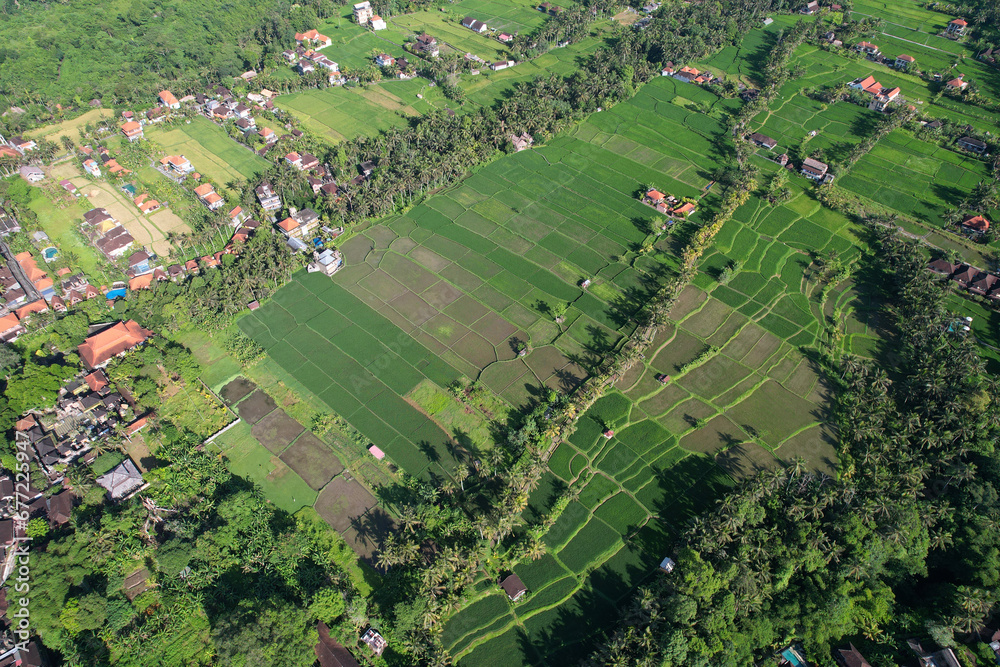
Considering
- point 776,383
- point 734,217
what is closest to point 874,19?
point 734,217

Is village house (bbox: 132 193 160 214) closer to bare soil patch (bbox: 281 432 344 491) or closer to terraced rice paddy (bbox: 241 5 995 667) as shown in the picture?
terraced rice paddy (bbox: 241 5 995 667)

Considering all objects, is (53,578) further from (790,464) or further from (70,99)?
(70,99)

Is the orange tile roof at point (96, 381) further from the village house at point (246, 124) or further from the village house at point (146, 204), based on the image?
the village house at point (246, 124)

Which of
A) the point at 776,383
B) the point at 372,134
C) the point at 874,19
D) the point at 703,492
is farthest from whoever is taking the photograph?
the point at 874,19

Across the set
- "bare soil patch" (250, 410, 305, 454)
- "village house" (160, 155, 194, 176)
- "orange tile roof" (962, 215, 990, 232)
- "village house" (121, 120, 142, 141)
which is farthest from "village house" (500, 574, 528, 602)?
"village house" (121, 120, 142, 141)

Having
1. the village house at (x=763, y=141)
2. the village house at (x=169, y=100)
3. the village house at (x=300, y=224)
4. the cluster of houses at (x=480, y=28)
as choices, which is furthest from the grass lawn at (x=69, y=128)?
the village house at (x=763, y=141)

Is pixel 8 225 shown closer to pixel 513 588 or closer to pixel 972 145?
pixel 513 588
